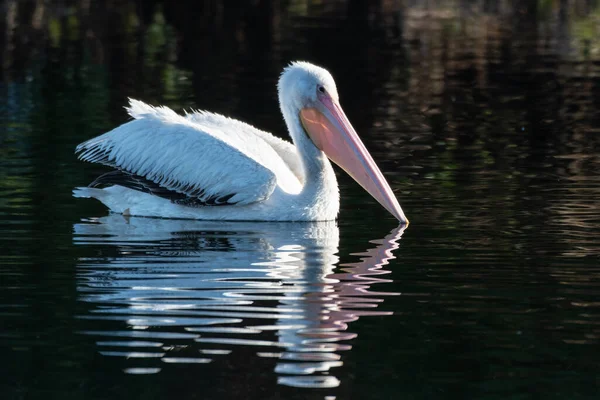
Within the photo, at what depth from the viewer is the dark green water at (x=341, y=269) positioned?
527 centimetres

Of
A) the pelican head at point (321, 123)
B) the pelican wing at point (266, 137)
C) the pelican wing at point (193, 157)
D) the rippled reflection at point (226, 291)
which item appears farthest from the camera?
the pelican wing at point (266, 137)

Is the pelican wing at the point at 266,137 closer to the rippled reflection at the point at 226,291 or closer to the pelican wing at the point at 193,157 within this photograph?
the pelican wing at the point at 193,157

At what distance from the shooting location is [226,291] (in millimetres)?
6613

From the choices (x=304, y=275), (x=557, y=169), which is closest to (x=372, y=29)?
(x=557, y=169)

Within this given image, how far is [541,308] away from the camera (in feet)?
20.7

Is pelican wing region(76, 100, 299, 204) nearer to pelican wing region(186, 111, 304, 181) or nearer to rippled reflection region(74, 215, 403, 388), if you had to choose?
pelican wing region(186, 111, 304, 181)

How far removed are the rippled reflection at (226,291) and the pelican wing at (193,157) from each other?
0.86 ft

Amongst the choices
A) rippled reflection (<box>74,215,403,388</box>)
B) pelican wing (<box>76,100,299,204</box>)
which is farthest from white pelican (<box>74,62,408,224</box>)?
rippled reflection (<box>74,215,403,388</box>)

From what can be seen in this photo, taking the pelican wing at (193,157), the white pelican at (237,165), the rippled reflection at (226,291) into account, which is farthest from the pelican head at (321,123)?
the rippled reflection at (226,291)

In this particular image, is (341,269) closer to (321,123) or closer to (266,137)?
(321,123)

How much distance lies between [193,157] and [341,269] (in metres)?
1.83

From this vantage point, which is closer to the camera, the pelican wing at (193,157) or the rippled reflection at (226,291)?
the rippled reflection at (226,291)

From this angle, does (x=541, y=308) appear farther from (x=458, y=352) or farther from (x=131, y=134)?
(x=131, y=134)

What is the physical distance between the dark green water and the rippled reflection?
17 mm
